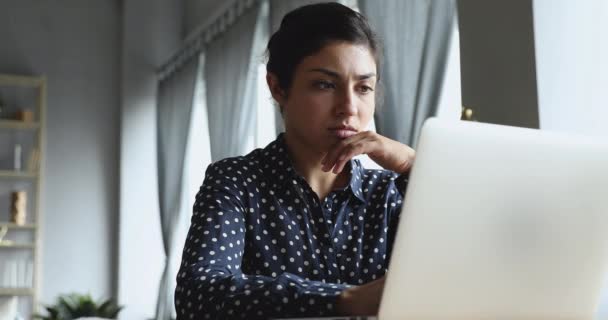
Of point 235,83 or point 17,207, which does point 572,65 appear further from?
point 17,207

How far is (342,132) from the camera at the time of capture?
1400 millimetres

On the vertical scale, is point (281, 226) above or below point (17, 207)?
above

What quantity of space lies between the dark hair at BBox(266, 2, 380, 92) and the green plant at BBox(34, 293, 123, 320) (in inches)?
189

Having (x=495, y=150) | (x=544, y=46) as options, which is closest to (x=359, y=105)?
(x=495, y=150)

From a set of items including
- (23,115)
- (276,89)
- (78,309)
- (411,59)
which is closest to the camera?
(276,89)

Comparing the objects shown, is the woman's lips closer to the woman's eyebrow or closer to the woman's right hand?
the woman's eyebrow

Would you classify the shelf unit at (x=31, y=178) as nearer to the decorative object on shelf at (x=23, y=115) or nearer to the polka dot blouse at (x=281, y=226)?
the decorative object on shelf at (x=23, y=115)

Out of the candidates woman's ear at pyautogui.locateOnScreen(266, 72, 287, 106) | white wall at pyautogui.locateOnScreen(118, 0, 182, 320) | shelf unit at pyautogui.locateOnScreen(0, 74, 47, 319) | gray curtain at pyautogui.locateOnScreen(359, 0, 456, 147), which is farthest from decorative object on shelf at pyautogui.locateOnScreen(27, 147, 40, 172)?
woman's ear at pyautogui.locateOnScreen(266, 72, 287, 106)

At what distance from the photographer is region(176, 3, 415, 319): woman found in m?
1.33

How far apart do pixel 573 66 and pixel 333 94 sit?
3.48ft

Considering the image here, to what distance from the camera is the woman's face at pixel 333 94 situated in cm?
140

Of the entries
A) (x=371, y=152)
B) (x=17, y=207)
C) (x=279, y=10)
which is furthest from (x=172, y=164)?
(x=371, y=152)

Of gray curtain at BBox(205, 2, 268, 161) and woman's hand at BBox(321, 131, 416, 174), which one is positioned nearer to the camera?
woman's hand at BBox(321, 131, 416, 174)

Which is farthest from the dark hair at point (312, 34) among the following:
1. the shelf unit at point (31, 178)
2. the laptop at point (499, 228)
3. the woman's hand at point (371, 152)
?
the shelf unit at point (31, 178)
